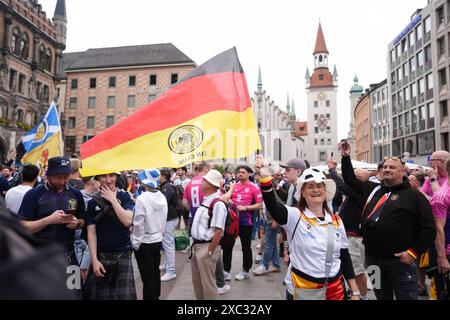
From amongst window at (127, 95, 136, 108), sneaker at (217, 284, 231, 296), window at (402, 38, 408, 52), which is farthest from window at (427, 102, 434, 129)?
window at (127, 95, 136, 108)

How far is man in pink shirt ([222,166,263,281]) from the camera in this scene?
6055mm

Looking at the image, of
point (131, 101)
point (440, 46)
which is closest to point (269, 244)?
point (440, 46)

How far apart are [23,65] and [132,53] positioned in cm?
1882

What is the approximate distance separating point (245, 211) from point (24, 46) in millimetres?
35922

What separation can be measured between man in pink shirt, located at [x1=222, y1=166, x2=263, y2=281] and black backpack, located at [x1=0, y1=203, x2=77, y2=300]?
206 inches

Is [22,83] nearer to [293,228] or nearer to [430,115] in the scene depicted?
[293,228]

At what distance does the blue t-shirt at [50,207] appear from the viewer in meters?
3.19

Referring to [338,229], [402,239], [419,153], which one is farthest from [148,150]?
[419,153]

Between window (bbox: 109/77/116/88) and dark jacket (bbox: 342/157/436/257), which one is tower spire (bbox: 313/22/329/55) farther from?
dark jacket (bbox: 342/157/436/257)

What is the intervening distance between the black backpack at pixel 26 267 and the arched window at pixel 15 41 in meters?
37.5

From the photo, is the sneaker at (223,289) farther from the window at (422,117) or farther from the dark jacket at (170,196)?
the window at (422,117)

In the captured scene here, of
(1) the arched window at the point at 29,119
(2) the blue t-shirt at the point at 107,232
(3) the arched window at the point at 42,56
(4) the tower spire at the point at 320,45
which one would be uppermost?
(4) the tower spire at the point at 320,45

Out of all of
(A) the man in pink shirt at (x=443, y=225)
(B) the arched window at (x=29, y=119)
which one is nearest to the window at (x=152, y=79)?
(B) the arched window at (x=29, y=119)

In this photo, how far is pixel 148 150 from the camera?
3857mm
